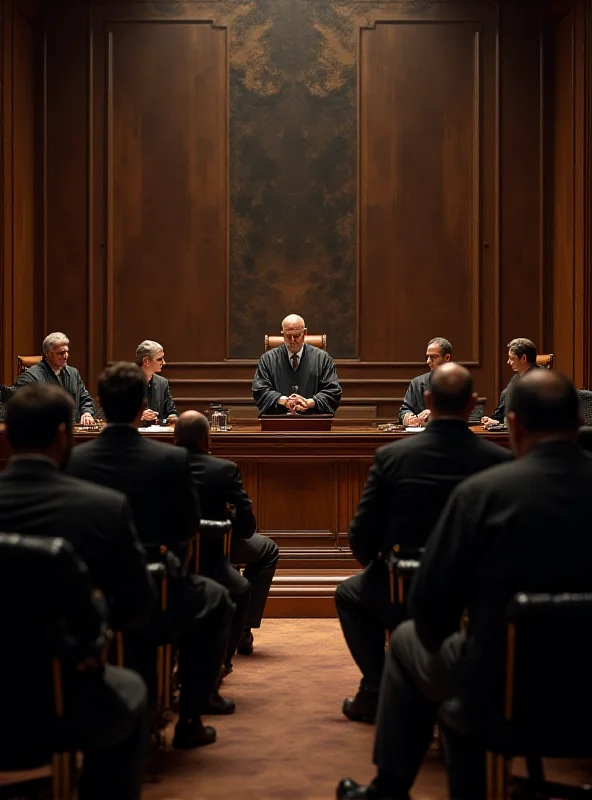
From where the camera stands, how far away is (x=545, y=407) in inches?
84.8

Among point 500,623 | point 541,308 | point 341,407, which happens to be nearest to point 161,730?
point 500,623

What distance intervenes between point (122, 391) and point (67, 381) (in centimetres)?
449

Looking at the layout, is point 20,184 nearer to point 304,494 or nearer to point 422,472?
point 304,494

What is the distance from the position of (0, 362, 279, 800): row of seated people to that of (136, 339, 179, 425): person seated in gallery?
9.15 feet

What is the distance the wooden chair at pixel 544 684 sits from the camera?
1.91m

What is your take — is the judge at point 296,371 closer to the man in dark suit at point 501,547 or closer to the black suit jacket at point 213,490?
the black suit jacket at point 213,490

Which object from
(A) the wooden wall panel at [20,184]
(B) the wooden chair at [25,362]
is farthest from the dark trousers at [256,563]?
(A) the wooden wall panel at [20,184]

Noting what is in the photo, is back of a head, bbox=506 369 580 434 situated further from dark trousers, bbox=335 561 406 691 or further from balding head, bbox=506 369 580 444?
dark trousers, bbox=335 561 406 691

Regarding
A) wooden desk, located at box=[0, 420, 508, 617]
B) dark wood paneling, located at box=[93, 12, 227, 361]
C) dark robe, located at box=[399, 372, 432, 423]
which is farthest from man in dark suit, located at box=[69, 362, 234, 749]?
dark wood paneling, located at box=[93, 12, 227, 361]

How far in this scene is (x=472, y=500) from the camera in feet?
6.70

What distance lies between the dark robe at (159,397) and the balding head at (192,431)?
3.66 meters

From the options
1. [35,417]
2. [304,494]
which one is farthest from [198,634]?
[304,494]

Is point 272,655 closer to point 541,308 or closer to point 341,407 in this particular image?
point 341,407

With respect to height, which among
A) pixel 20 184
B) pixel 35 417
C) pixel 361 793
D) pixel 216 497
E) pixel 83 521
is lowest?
pixel 361 793
